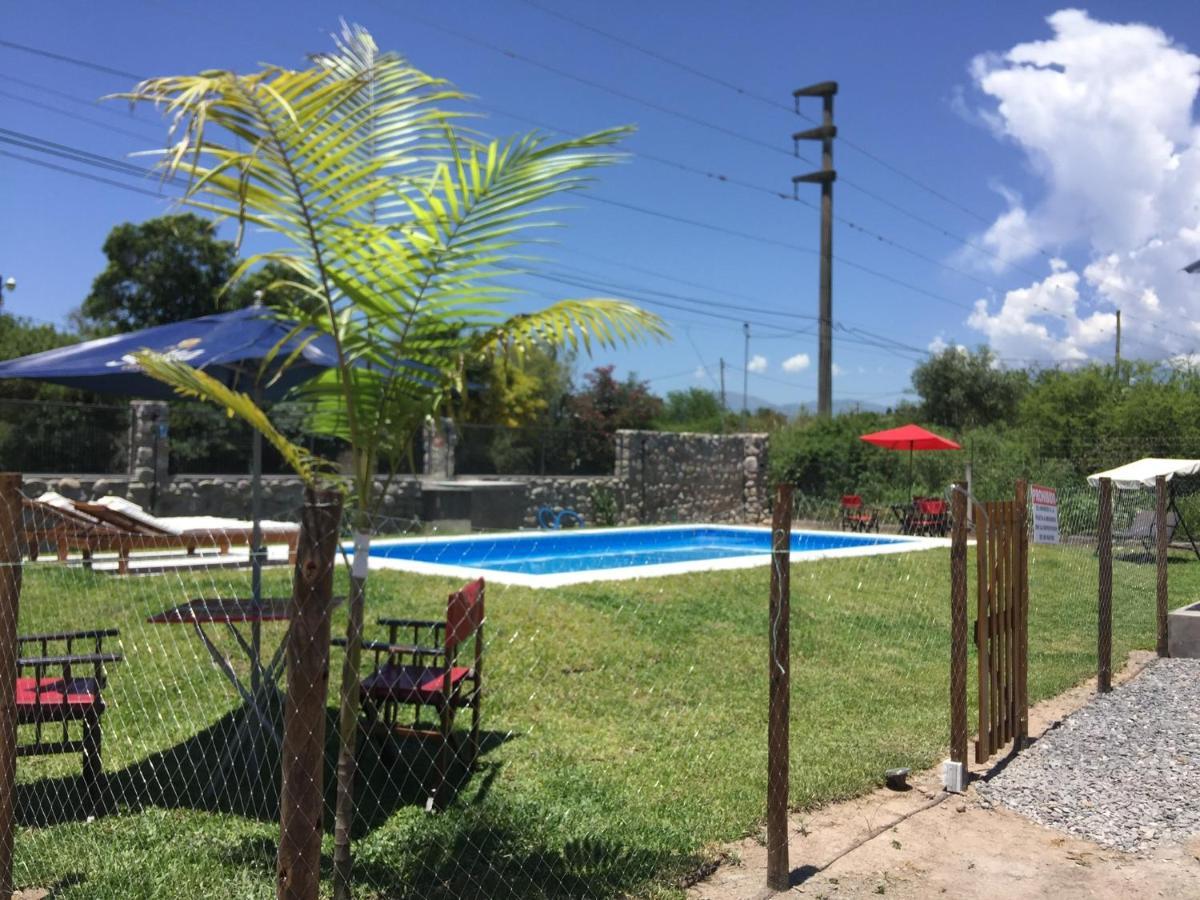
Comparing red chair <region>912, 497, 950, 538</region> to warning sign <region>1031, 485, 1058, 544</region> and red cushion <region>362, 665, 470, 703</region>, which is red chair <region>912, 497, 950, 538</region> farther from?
red cushion <region>362, 665, 470, 703</region>

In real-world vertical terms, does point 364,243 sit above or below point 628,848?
above

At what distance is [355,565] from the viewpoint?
328cm

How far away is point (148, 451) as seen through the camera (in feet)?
50.4

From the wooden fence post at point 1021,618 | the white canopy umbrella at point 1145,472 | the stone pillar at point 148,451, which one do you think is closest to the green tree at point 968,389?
the white canopy umbrella at point 1145,472

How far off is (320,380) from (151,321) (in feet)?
83.1

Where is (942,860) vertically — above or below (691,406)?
below

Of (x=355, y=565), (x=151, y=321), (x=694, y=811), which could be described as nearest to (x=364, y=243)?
(x=355, y=565)

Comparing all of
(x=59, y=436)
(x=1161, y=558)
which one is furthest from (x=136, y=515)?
(x=1161, y=558)

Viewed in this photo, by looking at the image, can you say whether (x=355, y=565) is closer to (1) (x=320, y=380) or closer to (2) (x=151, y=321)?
(1) (x=320, y=380)

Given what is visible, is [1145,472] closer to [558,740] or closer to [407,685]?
[558,740]

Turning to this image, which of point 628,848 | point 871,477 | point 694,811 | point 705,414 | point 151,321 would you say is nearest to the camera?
point 628,848

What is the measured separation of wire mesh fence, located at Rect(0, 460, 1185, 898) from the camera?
3900mm

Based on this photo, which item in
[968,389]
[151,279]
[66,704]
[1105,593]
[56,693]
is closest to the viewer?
[66,704]

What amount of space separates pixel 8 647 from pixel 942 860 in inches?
144
